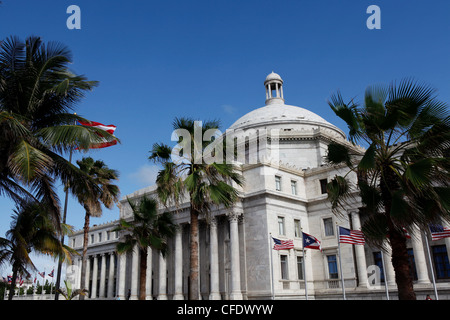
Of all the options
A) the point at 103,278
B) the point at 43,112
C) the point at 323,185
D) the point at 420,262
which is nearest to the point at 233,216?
the point at 323,185

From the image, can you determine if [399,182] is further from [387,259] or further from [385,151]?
[387,259]

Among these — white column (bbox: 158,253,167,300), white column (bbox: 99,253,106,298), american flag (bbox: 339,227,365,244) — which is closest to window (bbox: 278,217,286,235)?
american flag (bbox: 339,227,365,244)

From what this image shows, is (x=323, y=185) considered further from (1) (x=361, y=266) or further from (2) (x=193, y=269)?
(2) (x=193, y=269)

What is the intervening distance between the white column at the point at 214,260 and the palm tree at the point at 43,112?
2482cm

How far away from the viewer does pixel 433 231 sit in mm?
27578

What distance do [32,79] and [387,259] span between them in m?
33.9

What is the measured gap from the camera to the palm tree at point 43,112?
1480 centimetres

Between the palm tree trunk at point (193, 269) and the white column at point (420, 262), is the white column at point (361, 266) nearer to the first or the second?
the white column at point (420, 262)

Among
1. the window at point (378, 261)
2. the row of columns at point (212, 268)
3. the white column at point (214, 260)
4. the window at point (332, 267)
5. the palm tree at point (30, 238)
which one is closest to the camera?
the palm tree at point (30, 238)

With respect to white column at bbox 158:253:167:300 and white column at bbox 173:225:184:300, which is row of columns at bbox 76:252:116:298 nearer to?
white column at bbox 158:253:167:300

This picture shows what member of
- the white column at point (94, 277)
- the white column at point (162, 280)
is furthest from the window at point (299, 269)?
the white column at point (94, 277)

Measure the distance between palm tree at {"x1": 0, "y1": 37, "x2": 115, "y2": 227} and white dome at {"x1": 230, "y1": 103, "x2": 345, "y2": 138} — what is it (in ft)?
136
